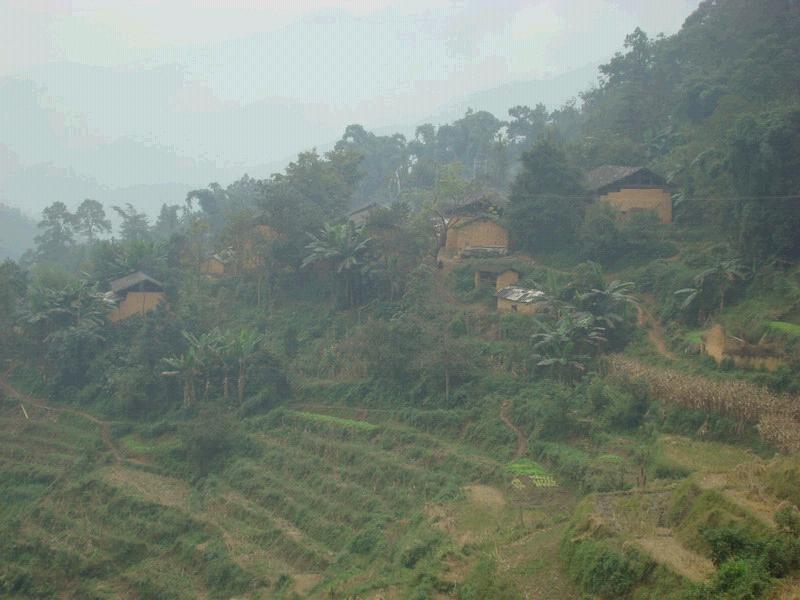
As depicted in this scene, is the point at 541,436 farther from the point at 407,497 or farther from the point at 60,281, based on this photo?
the point at 60,281

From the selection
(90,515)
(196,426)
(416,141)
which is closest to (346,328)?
(196,426)

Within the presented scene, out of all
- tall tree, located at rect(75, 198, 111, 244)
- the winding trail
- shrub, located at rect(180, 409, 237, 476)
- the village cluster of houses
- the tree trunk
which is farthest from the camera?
tall tree, located at rect(75, 198, 111, 244)

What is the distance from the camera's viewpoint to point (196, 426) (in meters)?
24.8

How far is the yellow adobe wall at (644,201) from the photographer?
3222cm

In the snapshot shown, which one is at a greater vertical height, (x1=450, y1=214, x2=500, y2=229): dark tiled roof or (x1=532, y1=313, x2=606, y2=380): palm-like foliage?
(x1=450, y1=214, x2=500, y2=229): dark tiled roof

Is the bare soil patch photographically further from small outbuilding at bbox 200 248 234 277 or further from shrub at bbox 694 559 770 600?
small outbuilding at bbox 200 248 234 277

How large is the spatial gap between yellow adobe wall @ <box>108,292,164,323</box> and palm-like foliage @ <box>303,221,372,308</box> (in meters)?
9.40

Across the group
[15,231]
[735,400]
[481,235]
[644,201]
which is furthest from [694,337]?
[15,231]

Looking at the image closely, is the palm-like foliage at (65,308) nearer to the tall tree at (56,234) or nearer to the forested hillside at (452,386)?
the forested hillside at (452,386)

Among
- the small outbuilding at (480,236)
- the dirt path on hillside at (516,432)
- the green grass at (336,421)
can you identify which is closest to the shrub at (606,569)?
the dirt path on hillside at (516,432)

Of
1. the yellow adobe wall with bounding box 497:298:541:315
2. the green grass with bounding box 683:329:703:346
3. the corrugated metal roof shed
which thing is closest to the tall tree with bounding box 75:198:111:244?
the corrugated metal roof shed

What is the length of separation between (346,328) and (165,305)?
8.60 meters

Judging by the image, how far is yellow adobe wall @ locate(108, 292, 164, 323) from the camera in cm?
3531

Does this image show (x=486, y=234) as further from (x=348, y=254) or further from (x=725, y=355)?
(x=725, y=355)
